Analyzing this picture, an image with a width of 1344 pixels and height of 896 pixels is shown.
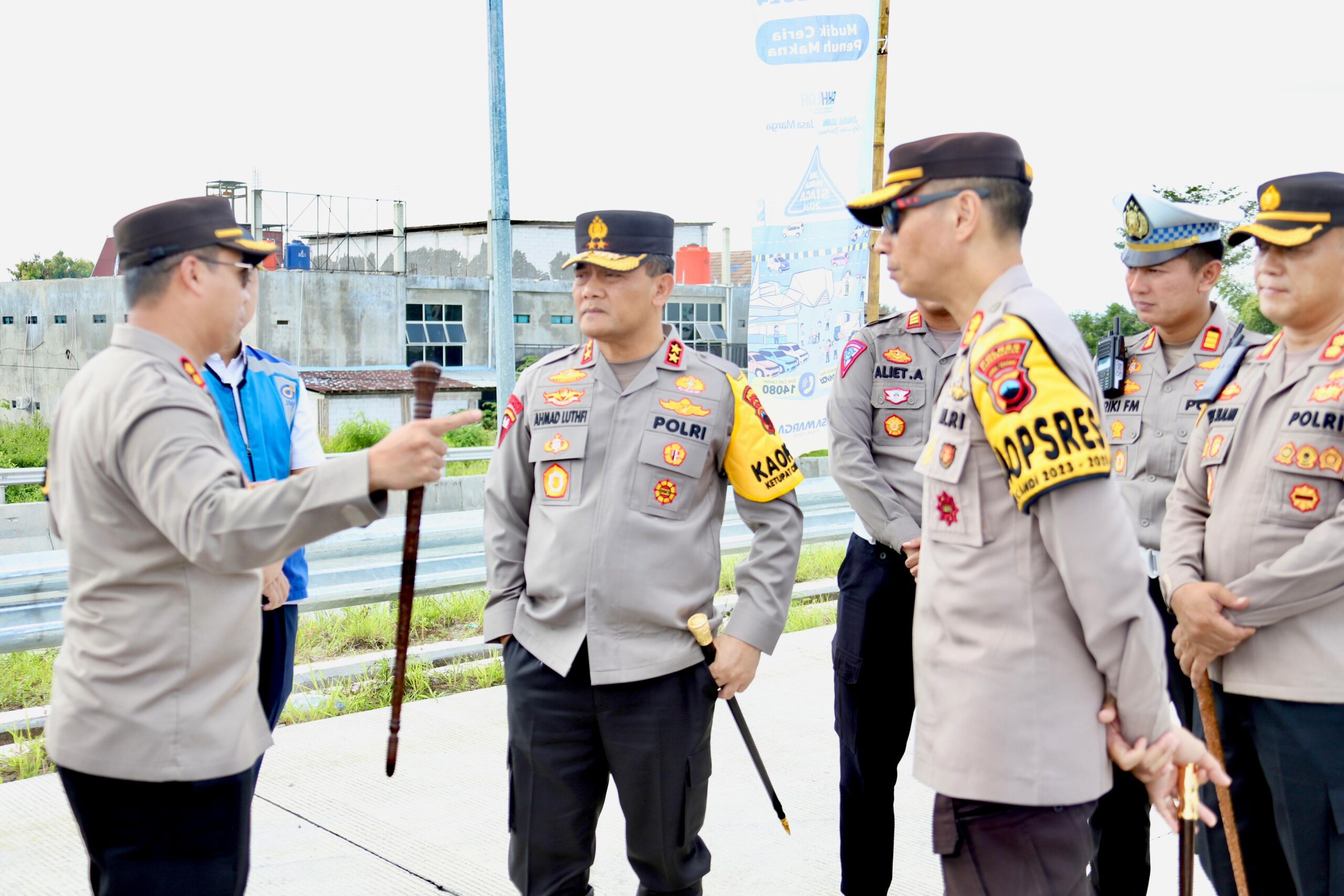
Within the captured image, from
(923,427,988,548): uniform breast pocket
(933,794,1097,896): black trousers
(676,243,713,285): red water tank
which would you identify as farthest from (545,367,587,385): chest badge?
(676,243,713,285): red water tank

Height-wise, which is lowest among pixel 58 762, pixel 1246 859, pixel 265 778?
pixel 265 778

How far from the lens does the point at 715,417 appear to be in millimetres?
2943

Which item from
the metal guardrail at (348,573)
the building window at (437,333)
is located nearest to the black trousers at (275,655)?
the metal guardrail at (348,573)

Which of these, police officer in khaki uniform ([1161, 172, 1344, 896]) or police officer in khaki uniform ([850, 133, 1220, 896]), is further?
police officer in khaki uniform ([1161, 172, 1344, 896])

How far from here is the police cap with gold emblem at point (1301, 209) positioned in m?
2.57

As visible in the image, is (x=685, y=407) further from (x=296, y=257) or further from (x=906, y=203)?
(x=296, y=257)

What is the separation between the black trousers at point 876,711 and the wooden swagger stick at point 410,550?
52.7 inches

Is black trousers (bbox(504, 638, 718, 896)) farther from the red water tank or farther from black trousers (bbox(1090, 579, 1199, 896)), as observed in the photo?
the red water tank

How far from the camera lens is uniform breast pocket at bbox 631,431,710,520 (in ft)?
9.34

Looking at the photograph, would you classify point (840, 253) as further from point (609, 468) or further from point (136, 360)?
point (136, 360)

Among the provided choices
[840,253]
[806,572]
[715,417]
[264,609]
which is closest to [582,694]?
[715,417]

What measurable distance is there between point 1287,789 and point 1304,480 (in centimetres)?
68

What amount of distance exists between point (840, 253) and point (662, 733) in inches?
273

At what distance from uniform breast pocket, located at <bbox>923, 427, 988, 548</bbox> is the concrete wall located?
2737 centimetres
